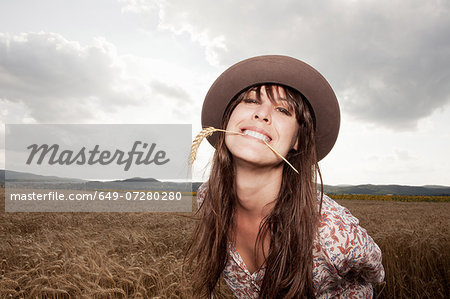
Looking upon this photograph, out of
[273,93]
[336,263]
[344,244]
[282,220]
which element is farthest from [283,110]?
[336,263]

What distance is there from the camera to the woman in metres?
2.11

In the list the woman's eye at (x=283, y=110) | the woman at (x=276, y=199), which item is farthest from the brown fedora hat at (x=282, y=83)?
the woman's eye at (x=283, y=110)

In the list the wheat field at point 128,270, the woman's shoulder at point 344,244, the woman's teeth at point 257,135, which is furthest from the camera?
the wheat field at point 128,270

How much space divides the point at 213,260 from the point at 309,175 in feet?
3.23

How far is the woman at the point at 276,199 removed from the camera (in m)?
2.11

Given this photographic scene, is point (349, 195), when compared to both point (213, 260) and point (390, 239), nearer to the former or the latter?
point (390, 239)

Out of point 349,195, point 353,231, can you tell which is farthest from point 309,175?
point 349,195

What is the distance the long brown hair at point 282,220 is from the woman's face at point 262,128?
5 centimetres

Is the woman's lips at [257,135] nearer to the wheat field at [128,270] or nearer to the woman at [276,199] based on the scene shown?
the woman at [276,199]

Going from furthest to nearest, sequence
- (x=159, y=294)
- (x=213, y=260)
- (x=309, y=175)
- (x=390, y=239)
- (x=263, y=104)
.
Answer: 1. (x=390, y=239)
2. (x=159, y=294)
3. (x=213, y=260)
4. (x=309, y=175)
5. (x=263, y=104)

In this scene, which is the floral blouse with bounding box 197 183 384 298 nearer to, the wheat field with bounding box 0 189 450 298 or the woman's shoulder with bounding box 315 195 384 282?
the woman's shoulder with bounding box 315 195 384 282

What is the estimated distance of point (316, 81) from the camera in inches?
87.4

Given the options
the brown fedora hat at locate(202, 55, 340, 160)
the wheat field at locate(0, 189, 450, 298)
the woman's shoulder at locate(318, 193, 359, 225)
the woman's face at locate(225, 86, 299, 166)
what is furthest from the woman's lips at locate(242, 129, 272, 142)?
the wheat field at locate(0, 189, 450, 298)

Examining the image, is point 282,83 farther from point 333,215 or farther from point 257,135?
point 333,215
